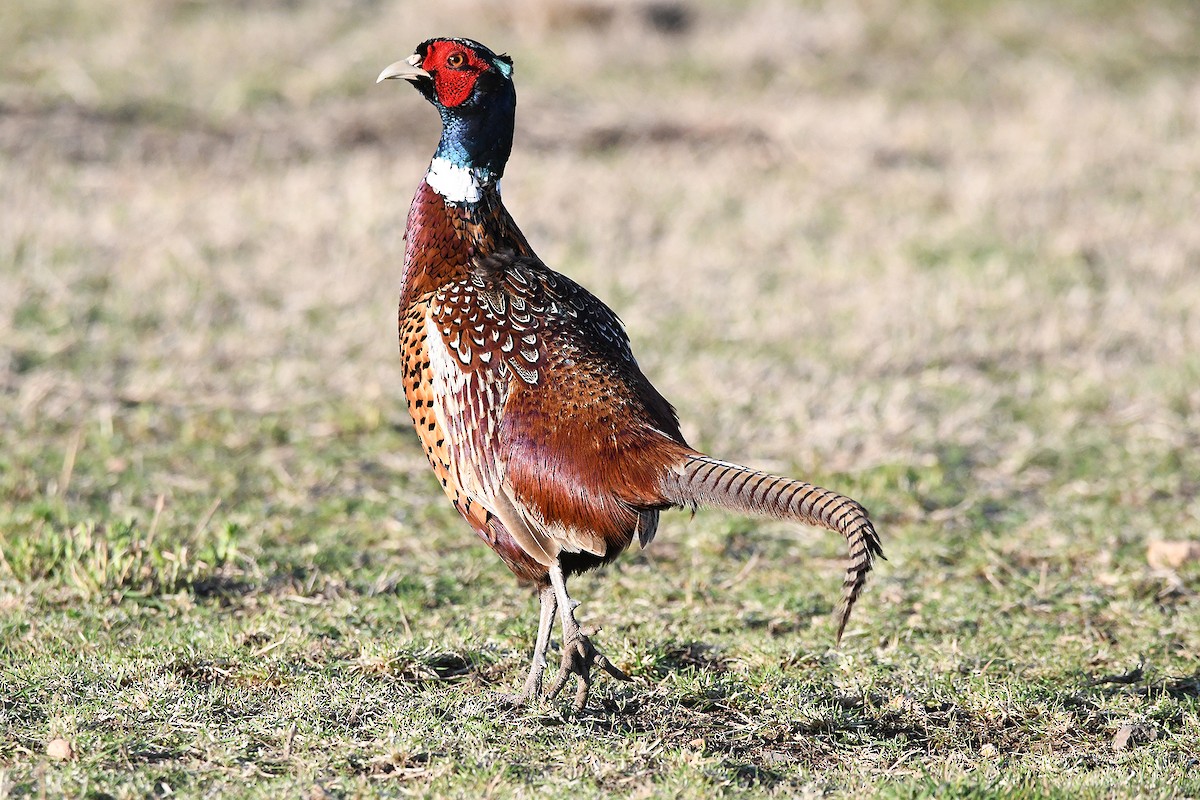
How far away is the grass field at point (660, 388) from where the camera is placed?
3.62 meters

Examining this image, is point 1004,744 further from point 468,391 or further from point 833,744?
point 468,391

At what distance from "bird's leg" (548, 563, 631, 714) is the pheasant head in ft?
3.78

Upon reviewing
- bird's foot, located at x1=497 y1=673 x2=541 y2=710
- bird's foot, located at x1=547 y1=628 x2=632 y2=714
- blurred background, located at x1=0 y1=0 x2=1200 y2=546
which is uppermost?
blurred background, located at x1=0 y1=0 x2=1200 y2=546

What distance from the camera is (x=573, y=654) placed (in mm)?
3680

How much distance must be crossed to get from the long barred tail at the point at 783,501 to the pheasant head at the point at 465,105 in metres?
1.15

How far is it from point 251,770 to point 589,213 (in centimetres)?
633

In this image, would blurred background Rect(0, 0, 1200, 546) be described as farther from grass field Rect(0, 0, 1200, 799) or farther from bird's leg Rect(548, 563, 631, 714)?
bird's leg Rect(548, 563, 631, 714)

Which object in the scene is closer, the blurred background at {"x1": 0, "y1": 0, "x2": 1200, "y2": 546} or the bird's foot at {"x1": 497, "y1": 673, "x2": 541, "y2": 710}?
the bird's foot at {"x1": 497, "y1": 673, "x2": 541, "y2": 710}

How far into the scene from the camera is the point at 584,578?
498cm

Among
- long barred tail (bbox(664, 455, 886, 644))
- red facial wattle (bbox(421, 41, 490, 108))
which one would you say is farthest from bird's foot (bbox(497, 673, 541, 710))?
red facial wattle (bbox(421, 41, 490, 108))

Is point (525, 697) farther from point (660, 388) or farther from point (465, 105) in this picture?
point (660, 388)

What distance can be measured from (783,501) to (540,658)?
874 mm

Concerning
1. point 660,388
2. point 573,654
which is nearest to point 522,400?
point 573,654

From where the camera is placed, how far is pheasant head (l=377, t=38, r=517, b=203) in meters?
4.05
